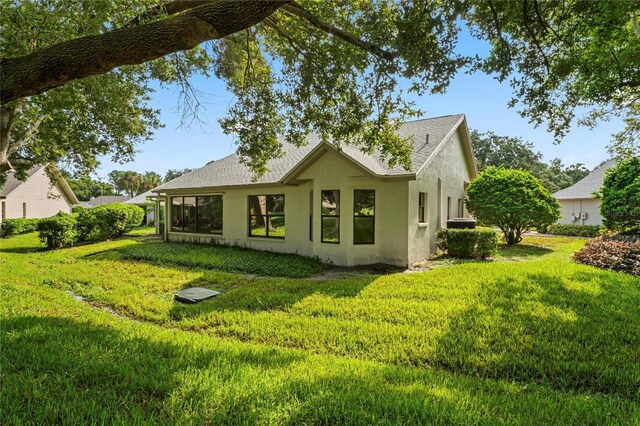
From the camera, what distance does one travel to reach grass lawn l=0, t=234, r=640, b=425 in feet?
9.20

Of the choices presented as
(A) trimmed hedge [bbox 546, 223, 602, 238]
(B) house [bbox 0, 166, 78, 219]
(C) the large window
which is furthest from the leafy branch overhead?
(B) house [bbox 0, 166, 78, 219]

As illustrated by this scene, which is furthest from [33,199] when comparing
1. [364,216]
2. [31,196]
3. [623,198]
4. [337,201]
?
[623,198]

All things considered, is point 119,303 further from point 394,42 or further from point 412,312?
point 394,42

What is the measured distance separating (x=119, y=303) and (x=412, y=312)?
6.24 m

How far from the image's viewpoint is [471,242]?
39.1 ft

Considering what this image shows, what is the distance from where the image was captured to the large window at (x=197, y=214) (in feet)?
52.4

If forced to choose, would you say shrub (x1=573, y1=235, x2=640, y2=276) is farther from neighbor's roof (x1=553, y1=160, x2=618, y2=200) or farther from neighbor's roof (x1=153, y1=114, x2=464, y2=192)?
neighbor's roof (x1=553, y1=160, x2=618, y2=200)

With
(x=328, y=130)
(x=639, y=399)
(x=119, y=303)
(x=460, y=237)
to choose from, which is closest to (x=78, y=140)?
(x=119, y=303)

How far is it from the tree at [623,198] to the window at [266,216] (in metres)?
13.9

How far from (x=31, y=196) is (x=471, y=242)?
37357mm

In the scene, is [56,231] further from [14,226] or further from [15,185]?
[15,185]

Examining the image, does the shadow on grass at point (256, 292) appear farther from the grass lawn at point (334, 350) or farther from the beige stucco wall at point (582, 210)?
the beige stucco wall at point (582, 210)

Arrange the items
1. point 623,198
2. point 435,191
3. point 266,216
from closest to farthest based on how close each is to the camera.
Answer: point 623,198
point 435,191
point 266,216

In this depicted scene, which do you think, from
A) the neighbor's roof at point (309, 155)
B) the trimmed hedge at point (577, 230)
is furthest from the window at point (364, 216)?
the trimmed hedge at point (577, 230)
